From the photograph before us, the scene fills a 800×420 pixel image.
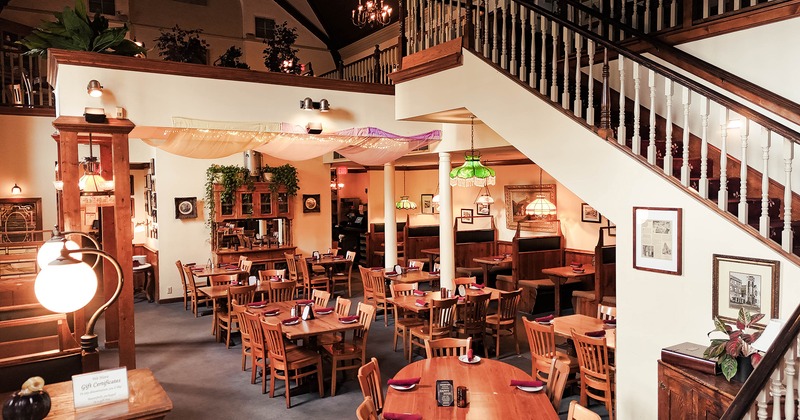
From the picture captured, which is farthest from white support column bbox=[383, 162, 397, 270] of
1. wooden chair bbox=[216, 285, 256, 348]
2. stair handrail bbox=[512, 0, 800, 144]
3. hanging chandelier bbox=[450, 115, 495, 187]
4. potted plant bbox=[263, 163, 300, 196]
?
stair handrail bbox=[512, 0, 800, 144]

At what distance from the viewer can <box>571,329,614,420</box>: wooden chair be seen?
4951 mm

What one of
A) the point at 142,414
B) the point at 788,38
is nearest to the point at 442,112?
the point at 788,38

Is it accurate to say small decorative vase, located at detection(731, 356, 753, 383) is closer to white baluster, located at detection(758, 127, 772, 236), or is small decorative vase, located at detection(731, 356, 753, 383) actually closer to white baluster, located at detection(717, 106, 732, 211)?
white baluster, located at detection(758, 127, 772, 236)

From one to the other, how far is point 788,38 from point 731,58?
44 centimetres

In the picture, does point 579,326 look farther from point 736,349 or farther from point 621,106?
point 736,349

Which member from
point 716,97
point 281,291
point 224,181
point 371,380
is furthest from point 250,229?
point 716,97

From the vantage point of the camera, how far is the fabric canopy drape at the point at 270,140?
6704 millimetres

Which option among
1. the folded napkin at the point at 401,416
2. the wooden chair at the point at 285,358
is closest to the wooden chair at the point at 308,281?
the wooden chair at the point at 285,358

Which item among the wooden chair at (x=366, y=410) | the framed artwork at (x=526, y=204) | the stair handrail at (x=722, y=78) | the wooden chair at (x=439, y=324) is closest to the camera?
the wooden chair at (x=366, y=410)

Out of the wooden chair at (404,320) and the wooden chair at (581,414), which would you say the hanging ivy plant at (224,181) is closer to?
the wooden chair at (404,320)

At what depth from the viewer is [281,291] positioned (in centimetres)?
803

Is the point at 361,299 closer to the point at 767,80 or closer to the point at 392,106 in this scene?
the point at 392,106

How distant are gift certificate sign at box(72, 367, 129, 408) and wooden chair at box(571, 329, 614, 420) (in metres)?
3.80

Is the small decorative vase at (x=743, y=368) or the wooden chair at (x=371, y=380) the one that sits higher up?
the small decorative vase at (x=743, y=368)
